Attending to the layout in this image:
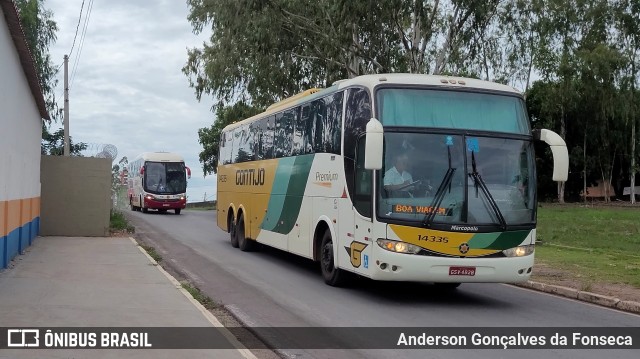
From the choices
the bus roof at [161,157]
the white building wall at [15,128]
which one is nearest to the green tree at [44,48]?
the bus roof at [161,157]

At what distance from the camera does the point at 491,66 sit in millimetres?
39031

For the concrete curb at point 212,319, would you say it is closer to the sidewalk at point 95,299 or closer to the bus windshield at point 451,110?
the sidewalk at point 95,299

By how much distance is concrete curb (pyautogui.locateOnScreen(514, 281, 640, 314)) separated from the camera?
11.2 metres

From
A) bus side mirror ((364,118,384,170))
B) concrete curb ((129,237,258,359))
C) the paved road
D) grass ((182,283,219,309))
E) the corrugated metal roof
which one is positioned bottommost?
the paved road

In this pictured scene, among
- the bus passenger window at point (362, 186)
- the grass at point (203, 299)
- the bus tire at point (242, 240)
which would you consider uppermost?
the bus passenger window at point (362, 186)

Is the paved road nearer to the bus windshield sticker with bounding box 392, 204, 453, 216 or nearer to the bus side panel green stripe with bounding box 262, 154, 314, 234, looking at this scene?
the bus side panel green stripe with bounding box 262, 154, 314, 234

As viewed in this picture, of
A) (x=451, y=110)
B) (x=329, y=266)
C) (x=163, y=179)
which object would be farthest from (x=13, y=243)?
(x=163, y=179)

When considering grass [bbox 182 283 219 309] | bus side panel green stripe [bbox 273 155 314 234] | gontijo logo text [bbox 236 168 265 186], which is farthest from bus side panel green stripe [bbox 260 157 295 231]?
grass [bbox 182 283 219 309]

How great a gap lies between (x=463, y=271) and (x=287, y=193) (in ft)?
18.7

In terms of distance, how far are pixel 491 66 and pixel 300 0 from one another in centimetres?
1480

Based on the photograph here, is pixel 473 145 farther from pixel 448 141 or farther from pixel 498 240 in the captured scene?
pixel 498 240

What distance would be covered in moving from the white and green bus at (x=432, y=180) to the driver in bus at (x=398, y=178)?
15 millimetres

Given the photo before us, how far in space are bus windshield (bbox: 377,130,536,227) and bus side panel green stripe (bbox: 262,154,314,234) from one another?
3.43 metres

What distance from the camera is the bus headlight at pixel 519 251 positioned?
435 inches
